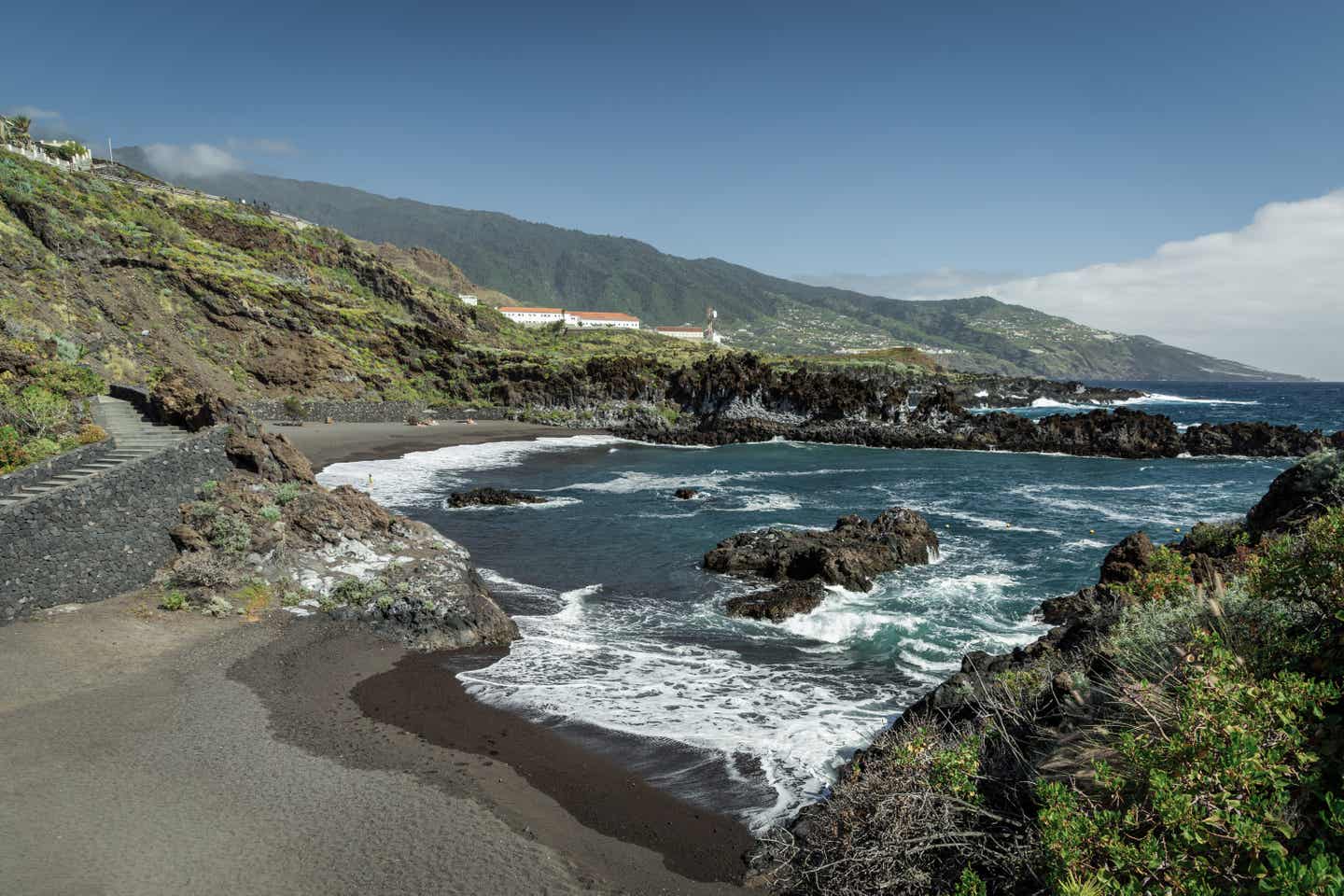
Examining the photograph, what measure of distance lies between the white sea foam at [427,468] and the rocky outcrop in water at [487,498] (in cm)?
156

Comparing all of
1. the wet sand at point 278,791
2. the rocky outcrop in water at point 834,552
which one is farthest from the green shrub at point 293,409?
the wet sand at point 278,791

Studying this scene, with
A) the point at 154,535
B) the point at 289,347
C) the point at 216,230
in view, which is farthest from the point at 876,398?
the point at 216,230

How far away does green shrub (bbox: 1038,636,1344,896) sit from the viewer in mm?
3865

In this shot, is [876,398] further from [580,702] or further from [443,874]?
[443,874]

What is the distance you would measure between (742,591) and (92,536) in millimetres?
13696

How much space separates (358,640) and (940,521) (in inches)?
857

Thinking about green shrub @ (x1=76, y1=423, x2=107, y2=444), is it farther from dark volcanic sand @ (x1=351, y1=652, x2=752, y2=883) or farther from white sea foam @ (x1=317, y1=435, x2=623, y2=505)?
white sea foam @ (x1=317, y1=435, x2=623, y2=505)

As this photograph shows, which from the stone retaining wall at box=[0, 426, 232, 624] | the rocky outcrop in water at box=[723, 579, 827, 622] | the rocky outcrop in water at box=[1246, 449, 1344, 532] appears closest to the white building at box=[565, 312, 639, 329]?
the rocky outcrop in water at box=[723, 579, 827, 622]

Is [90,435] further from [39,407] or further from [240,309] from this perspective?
[240,309]

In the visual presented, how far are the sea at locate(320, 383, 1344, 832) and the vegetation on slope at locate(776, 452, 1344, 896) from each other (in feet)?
8.42

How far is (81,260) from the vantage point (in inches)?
1817

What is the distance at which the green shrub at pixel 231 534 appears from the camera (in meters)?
14.2

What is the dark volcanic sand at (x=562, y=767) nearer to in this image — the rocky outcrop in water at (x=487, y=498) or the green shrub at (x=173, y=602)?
the green shrub at (x=173, y=602)

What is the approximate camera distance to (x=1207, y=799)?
400cm
